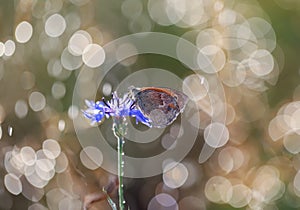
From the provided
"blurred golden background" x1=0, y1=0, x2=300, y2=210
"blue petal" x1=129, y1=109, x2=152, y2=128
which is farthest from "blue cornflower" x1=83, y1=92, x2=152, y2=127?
"blurred golden background" x1=0, y1=0, x2=300, y2=210

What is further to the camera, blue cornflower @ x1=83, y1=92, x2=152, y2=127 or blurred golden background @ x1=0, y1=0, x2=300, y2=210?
blurred golden background @ x1=0, y1=0, x2=300, y2=210

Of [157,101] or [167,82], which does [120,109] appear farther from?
[167,82]

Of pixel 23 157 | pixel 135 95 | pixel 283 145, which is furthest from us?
pixel 23 157

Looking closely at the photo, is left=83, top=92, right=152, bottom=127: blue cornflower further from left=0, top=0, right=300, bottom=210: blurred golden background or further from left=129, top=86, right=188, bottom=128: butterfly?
left=0, top=0, right=300, bottom=210: blurred golden background

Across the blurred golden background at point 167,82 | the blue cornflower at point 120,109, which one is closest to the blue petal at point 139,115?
the blue cornflower at point 120,109

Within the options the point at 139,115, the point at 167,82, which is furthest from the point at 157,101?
the point at 167,82

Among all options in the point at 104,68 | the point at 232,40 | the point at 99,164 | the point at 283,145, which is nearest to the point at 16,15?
the point at 104,68

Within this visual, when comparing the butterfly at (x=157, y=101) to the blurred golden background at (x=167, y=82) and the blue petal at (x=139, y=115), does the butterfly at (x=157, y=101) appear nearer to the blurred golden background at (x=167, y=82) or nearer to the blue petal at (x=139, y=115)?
the blue petal at (x=139, y=115)

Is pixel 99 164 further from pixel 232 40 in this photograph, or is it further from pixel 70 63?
pixel 232 40
